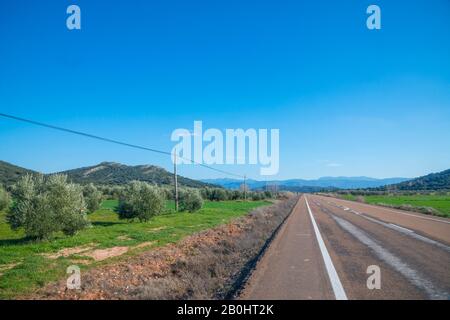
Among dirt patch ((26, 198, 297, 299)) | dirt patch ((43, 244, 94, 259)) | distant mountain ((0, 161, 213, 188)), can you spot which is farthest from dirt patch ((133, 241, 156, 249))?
distant mountain ((0, 161, 213, 188))

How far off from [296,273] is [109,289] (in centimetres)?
462

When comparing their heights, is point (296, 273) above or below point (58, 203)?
below

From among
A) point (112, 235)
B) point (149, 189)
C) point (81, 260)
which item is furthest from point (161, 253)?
point (149, 189)

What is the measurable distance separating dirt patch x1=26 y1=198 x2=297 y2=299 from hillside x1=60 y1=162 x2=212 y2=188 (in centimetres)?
10392

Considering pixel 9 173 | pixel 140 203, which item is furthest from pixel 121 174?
pixel 140 203

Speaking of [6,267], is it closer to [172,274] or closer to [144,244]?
[172,274]

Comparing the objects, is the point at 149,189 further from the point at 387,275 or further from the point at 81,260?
the point at 387,275

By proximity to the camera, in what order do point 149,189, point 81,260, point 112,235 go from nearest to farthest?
1. point 81,260
2. point 112,235
3. point 149,189

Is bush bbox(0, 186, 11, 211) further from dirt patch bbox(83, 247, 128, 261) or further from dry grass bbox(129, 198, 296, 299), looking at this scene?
dry grass bbox(129, 198, 296, 299)

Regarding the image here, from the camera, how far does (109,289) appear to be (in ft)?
26.4

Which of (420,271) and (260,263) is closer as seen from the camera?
(420,271)

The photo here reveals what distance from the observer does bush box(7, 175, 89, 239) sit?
1515 cm

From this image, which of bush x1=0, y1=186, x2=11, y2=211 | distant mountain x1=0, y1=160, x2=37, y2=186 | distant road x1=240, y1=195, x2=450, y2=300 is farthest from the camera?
distant mountain x1=0, y1=160, x2=37, y2=186
